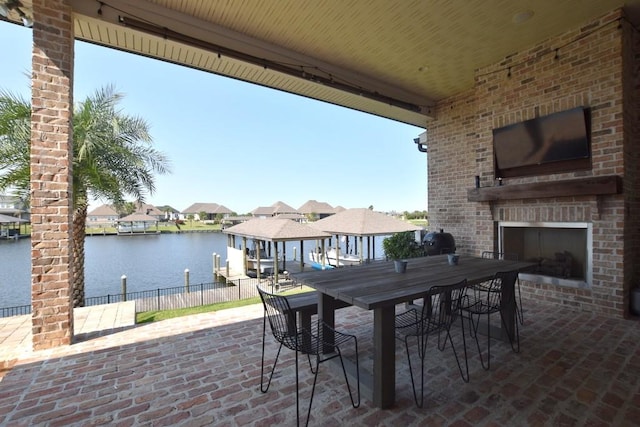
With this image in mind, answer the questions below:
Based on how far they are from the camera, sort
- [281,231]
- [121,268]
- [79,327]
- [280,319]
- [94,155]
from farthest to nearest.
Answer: [121,268], [281,231], [94,155], [79,327], [280,319]

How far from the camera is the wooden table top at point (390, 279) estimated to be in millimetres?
2072

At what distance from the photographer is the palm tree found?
525cm

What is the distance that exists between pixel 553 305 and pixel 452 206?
104 inches

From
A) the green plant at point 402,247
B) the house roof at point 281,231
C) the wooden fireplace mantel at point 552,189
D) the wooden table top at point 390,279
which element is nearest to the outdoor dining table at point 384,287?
the wooden table top at point 390,279

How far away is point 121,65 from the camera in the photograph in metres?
7.26

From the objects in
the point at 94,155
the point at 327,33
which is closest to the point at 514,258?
the point at 327,33

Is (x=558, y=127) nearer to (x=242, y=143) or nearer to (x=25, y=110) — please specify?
(x=25, y=110)

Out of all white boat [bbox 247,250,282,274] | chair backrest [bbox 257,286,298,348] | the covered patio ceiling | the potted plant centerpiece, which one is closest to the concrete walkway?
chair backrest [bbox 257,286,298,348]

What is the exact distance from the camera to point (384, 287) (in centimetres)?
232

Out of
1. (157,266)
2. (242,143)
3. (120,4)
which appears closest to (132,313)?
(120,4)

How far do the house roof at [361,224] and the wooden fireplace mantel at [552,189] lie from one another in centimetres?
624

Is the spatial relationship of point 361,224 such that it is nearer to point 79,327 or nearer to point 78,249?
point 78,249

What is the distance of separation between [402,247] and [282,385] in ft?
16.6

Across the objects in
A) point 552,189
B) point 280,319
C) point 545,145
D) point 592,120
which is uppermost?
point 592,120
